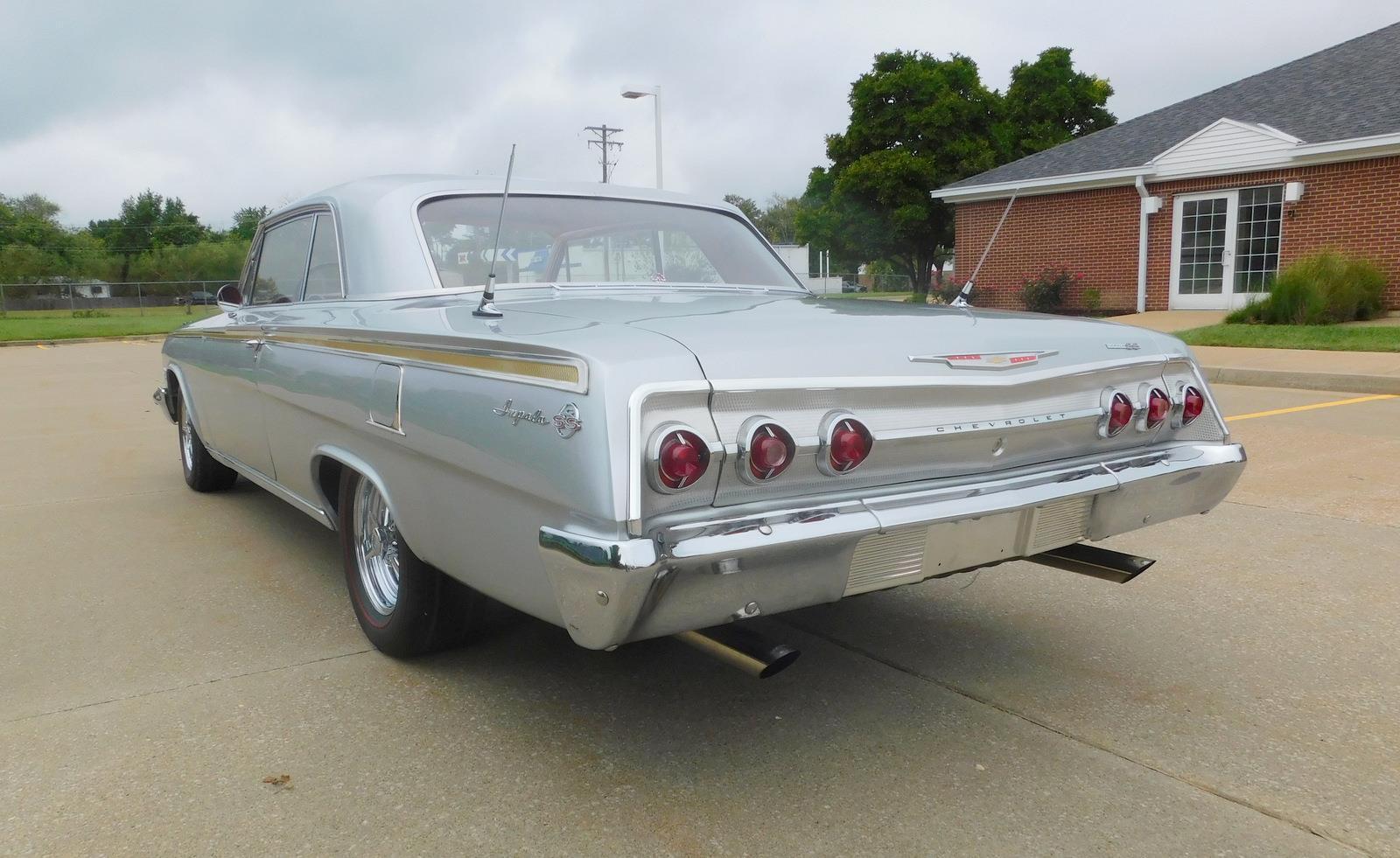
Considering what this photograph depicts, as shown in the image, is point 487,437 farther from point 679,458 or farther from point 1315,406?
point 1315,406

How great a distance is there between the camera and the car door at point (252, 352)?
4277 mm

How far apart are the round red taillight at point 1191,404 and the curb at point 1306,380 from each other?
6.72 m

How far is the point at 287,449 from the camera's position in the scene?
3898 millimetres

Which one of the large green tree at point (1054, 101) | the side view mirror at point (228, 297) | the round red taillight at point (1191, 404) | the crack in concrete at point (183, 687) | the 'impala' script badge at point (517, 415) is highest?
the large green tree at point (1054, 101)

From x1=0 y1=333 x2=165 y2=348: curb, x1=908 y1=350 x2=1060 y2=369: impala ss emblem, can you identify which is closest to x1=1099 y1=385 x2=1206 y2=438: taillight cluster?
x1=908 y1=350 x2=1060 y2=369: impala ss emblem

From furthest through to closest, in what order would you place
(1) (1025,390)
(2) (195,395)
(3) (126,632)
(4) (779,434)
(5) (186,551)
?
(2) (195,395), (5) (186,551), (3) (126,632), (1) (1025,390), (4) (779,434)

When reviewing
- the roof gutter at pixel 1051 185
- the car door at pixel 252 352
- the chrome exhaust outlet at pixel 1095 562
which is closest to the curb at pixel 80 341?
the roof gutter at pixel 1051 185

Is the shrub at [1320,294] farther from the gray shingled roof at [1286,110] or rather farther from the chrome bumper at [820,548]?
the chrome bumper at [820,548]

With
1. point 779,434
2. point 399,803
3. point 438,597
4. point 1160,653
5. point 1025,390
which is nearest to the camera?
point 779,434

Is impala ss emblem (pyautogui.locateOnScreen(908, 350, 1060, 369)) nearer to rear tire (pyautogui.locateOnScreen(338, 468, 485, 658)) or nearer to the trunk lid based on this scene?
the trunk lid

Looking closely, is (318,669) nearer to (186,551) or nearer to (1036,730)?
(186,551)

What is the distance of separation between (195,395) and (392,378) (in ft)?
9.92

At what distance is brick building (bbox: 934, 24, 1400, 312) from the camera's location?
16406mm

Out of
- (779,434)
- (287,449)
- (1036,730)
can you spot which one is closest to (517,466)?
(779,434)
